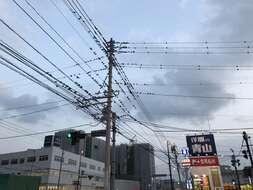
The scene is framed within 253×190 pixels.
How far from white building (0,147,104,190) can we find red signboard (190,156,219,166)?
48820 millimetres

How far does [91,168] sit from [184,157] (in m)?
64.4

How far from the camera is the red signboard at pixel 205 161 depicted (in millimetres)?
41156

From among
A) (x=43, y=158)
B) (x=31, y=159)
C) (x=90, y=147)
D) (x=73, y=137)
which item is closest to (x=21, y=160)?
(x=31, y=159)

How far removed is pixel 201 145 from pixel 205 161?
231cm

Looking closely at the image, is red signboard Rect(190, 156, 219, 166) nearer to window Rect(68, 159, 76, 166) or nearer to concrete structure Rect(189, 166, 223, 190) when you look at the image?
concrete structure Rect(189, 166, 223, 190)

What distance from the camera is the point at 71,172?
99.0 metres

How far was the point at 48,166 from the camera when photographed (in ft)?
294

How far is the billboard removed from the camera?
42.1m

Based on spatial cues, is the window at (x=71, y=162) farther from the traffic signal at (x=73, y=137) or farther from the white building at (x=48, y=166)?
the traffic signal at (x=73, y=137)

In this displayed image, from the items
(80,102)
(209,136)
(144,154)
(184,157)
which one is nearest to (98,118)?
(80,102)

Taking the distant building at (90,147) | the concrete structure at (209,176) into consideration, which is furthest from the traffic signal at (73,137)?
the distant building at (90,147)

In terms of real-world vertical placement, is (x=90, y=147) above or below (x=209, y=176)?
above

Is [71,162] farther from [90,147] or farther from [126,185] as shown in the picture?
[90,147]

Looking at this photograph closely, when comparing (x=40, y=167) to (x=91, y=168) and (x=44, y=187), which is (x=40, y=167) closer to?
(x=44, y=187)
